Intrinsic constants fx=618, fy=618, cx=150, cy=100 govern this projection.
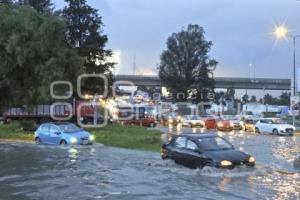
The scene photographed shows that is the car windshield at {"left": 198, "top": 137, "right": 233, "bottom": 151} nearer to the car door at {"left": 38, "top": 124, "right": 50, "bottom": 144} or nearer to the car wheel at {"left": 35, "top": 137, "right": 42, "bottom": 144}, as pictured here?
the car door at {"left": 38, "top": 124, "right": 50, "bottom": 144}

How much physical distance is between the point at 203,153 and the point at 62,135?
16.6m

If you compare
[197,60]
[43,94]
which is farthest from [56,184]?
[197,60]

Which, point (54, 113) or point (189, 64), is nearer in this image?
point (54, 113)

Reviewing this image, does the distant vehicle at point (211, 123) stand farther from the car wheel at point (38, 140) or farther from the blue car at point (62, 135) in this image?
the car wheel at point (38, 140)

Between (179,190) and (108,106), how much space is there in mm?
55375

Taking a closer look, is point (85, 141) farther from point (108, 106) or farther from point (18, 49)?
point (108, 106)

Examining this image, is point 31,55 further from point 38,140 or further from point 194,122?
point 194,122

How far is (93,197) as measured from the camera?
52.7 ft

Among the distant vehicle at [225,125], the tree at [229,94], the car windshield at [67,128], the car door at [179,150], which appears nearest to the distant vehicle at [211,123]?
the distant vehicle at [225,125]

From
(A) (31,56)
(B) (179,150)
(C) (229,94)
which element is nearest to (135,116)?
(A) (31,56)

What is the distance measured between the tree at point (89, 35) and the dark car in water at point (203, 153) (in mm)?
40722

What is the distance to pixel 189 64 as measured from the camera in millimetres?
120562

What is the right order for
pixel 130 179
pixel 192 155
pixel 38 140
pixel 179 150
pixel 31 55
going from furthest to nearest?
pixel 31 55 → pixel 38 140 → pixel 179 150 → pixel 192 155 → pixel 130 179

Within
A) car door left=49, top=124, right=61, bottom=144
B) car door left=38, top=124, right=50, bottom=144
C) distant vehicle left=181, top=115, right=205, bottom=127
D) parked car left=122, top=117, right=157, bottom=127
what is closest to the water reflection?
car door left=49, top=124, right=61, bottom=144
